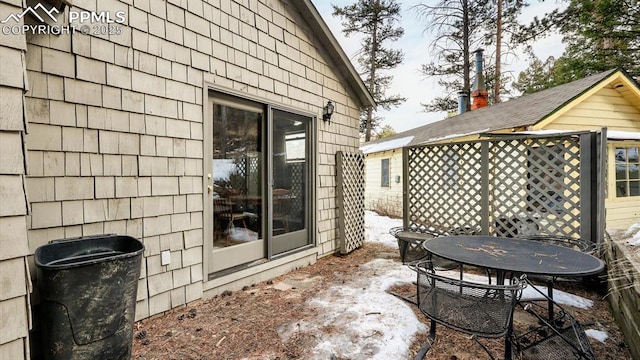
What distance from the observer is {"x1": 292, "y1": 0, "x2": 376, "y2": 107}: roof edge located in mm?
4367

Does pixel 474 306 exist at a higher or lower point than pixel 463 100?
lower

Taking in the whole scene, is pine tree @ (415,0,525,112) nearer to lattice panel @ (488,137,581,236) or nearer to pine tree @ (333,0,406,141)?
pine tree @ (333,0,406,141)

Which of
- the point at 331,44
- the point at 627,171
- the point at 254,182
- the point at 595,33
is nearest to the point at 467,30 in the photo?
the point at 595,33

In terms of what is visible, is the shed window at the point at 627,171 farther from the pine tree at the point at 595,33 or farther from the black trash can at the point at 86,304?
the black trash can at the point at 86,304

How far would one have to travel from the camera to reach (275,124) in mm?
4016

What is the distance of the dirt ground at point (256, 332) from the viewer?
7.36 feet

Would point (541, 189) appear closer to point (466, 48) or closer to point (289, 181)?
point (289, 181)

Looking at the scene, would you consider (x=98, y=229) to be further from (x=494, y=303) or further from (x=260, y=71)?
(x=494, y=303)

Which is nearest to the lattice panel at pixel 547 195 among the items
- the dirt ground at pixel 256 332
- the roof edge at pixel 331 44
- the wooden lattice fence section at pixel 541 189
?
the wooden lattice fence section at pixel 541 189

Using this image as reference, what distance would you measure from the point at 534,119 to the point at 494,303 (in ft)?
17.9

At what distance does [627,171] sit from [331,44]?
7016 millimetres

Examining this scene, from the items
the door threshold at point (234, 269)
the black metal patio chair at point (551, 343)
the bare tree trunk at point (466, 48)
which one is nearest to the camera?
the black metal patio chair at point (551, 343)

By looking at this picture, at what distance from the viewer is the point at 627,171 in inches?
256

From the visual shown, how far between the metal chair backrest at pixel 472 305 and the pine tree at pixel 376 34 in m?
13.1
